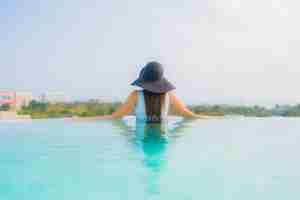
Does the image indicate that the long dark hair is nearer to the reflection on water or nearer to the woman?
the woman

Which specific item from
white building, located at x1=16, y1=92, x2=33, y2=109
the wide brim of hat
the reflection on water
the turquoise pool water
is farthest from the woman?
white building, located at x1=16, y1=92, x2=33, y2=109

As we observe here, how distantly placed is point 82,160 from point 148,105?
159 inches

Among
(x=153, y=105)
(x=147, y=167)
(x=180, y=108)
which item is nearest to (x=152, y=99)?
(x=153, y=105)

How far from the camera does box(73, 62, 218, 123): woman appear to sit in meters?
8.33

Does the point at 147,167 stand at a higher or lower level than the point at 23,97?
higher

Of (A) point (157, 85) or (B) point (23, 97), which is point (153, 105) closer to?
(A) point (157, 85)

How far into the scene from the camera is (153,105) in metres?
8.49

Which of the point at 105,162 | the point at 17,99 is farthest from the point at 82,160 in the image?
the point at 17,99

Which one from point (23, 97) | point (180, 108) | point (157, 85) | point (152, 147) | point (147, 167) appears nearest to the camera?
point (147, 167)

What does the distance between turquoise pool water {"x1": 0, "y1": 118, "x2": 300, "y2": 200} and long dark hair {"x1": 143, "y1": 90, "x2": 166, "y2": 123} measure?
146 cm

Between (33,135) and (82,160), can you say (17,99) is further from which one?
(82,160)

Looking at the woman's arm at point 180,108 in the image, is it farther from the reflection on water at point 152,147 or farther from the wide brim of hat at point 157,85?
the reflection on water at point 152,147

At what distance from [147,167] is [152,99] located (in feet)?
14.2

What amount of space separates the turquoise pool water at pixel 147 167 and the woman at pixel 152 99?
4.82 ft
